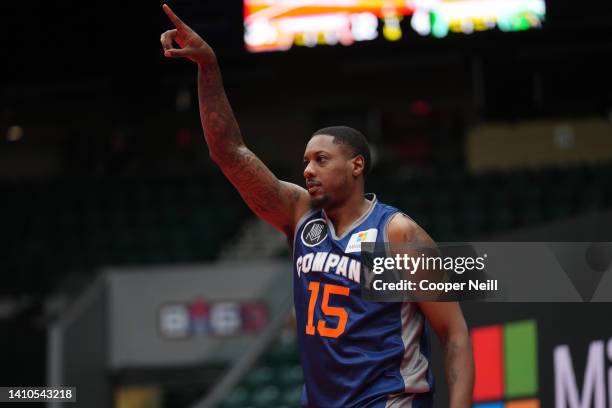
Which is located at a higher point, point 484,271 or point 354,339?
point 484,271

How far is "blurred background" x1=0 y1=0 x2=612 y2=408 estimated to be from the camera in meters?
12.2

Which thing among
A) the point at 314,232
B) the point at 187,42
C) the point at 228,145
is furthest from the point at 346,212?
the point at 187,42

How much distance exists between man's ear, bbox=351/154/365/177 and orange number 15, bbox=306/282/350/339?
403 mm

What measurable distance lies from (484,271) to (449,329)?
0.76 ft

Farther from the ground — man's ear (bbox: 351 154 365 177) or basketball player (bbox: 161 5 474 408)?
man's ear (bbox: 351 154 365 177)

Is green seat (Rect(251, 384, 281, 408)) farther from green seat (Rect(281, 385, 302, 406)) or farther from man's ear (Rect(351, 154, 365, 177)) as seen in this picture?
man's ear (Rect(351, 154, 365, 177))

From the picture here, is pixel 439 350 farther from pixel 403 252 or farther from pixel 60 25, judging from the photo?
pixel 60 25

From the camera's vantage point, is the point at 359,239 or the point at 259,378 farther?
the point at 259,378

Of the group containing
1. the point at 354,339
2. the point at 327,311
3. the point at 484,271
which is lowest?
the point at 354,339

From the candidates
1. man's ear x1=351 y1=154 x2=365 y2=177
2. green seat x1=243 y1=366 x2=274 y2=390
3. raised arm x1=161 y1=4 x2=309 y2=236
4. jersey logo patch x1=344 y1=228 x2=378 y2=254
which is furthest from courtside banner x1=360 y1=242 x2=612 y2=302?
green seat x1=243 y1=366 x2=274 y2=390

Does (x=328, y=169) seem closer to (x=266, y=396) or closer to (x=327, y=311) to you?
(x=327, y=311)

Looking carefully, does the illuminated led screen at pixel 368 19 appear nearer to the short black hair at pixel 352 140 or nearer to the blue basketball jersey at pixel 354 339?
the short black hair at pixel 352 140

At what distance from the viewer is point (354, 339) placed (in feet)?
11.2

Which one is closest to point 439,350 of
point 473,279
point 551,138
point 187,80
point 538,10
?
point 473,279
